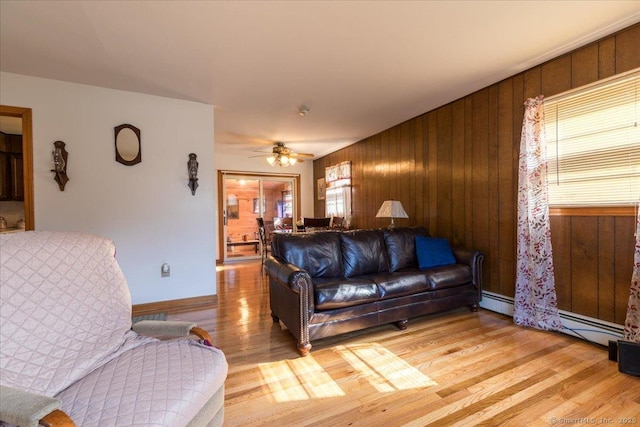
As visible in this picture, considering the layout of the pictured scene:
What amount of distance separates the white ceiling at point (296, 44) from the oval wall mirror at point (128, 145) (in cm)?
46

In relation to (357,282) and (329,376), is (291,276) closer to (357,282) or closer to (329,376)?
(357,282)

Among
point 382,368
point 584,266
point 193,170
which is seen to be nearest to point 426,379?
point 382,368

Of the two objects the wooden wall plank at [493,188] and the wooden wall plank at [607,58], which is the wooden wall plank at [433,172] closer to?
the wooden wall plank at [493,188]

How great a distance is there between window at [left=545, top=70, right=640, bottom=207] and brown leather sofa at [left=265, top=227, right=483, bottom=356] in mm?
1122

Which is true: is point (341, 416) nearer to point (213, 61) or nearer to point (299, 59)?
point (299, 59)

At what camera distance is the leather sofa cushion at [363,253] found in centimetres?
304

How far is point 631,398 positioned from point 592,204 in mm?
1464

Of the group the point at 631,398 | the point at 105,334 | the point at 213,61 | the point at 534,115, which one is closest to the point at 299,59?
the point at 213,61


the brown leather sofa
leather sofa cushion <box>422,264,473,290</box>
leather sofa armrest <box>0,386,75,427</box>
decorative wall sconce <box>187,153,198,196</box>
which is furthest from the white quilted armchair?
leather sofa cushion <box>422,264,473,290</box>

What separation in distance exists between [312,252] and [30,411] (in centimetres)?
225

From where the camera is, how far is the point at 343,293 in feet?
8.04

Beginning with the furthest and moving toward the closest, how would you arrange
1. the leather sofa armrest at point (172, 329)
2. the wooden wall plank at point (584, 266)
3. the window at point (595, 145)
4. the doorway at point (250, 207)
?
1. the doorway at point (250, 207)
2. the wooden wall plank at point (584, 266)
3. the window at point (595, 145)
4. the leather sofa armrest at point (172, 329)

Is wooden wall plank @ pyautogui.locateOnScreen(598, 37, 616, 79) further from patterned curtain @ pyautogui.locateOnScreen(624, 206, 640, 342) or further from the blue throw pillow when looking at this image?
the blue throw pillow

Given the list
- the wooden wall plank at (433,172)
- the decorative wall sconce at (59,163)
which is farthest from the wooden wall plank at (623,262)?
the decorative wall sconce at (59,163)
